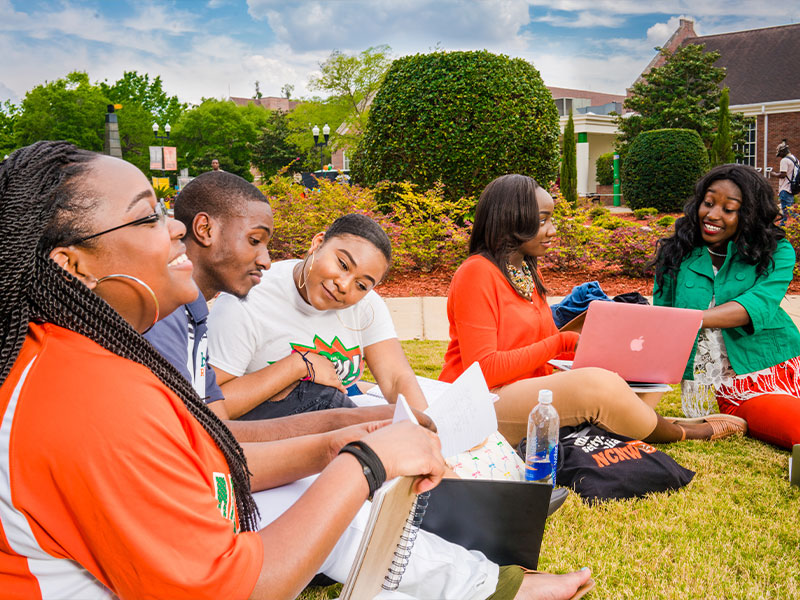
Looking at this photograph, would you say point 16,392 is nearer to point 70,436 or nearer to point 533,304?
point 70,436

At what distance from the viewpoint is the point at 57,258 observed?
131 centimetres

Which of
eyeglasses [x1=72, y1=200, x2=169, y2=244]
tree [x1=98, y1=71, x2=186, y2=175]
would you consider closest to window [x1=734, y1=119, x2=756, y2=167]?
eyeglasses [x1=72, y1=200, x2=169, y2=244]

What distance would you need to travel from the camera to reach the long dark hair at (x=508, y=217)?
372 centimetres

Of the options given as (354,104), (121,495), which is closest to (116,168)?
(121,495)

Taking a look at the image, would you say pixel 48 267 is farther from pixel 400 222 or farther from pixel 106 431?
pixel 400 222

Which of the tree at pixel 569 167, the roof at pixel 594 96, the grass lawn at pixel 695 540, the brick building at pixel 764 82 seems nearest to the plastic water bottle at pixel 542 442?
the grass lawn at pixel 695 540

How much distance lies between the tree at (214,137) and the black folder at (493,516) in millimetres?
Answer: 53431

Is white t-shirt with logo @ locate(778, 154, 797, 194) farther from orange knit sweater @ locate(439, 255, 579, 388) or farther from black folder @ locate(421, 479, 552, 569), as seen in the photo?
black folder @ locate(421, 479, 552, 569)

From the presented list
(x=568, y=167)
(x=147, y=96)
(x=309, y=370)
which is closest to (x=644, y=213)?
(x=568, y=167)

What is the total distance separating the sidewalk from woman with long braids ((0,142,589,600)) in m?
5.46

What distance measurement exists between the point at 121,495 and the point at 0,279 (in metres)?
0.45

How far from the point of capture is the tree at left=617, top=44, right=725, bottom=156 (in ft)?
84.3

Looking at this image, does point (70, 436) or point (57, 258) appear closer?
point (70, 436)

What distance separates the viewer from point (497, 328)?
3674mm
